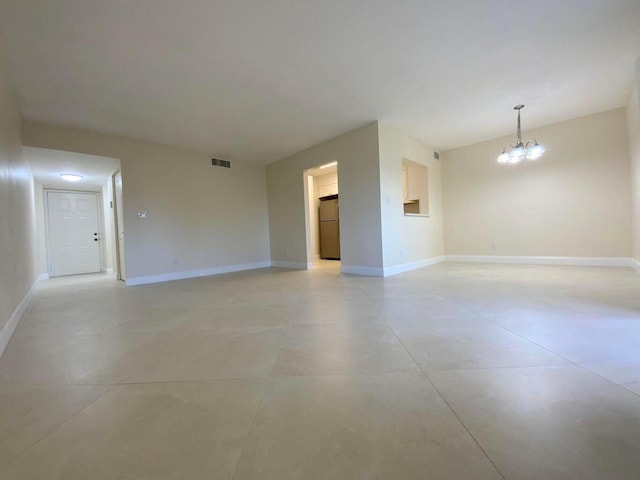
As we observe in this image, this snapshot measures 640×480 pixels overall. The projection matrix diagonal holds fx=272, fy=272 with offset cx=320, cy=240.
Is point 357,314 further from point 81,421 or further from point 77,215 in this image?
point 77,215

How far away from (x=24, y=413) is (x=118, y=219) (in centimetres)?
505

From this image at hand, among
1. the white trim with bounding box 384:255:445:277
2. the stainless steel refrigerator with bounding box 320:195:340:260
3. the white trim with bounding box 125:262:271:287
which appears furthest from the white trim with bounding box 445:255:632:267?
the white trim with bounding box 125:262:271:287

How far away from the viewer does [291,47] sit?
2576 millimetres

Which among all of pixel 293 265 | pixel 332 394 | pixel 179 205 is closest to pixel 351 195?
pixel 293 265

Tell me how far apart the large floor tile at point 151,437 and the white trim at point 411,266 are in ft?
11.8

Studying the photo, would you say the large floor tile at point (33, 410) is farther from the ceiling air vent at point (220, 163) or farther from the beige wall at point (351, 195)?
the ceiling air vent at point (220, 163)

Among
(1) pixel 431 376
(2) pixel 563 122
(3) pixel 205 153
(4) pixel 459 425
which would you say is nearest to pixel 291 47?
(1) pixel 431 376

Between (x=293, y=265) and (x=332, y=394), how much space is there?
16.8 feet

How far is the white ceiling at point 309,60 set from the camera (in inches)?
86.4

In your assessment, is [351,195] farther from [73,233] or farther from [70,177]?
[73,233]

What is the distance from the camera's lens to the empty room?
103 cm

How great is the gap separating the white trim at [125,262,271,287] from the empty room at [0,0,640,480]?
0.15ft

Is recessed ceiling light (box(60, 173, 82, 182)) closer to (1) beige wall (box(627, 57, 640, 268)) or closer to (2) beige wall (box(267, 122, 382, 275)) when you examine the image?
→ (2) beige wall (box(267, 122, 382, 275))

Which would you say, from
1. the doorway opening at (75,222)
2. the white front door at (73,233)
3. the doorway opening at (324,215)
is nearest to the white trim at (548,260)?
the doorway opening at (324,215)
